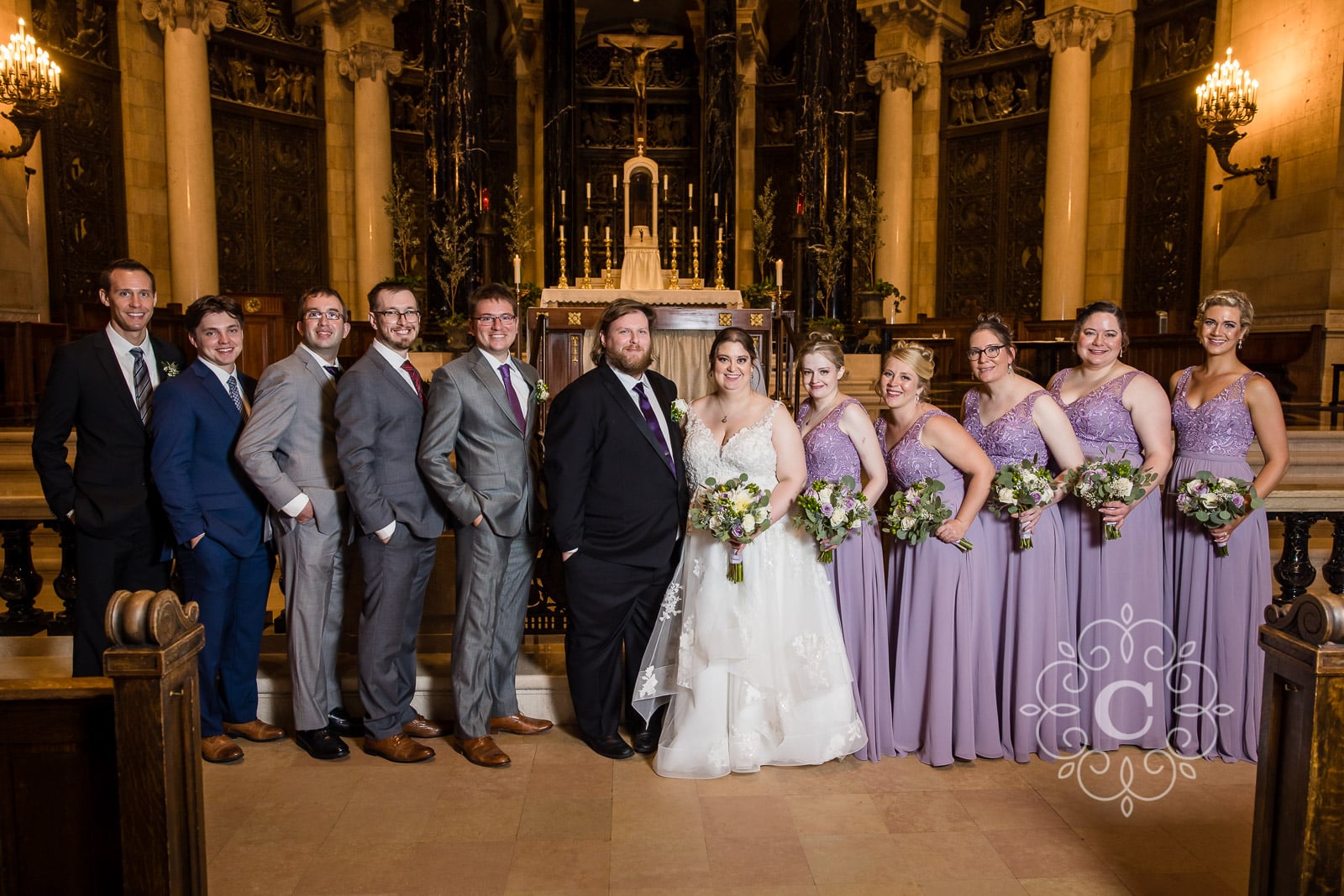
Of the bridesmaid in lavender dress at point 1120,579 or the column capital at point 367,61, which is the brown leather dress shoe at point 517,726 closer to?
the bridesmaid in lavender dress at point 1120,579

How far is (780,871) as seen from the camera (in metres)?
2.91

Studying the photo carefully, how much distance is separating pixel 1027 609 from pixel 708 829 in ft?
5.40

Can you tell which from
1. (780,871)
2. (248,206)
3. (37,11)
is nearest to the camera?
(780,871)

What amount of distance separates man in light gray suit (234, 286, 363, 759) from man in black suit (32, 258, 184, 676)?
492 millimetres

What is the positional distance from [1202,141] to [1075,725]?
37.6 ft

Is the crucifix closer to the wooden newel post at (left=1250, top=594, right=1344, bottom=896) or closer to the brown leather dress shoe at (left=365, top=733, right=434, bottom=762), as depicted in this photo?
the brown leather dress shoe at (left=365, top=733, right=434, bottom=762)

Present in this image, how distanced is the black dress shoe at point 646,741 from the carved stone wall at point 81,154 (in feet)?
35.3

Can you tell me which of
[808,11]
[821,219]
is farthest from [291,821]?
[808,11]

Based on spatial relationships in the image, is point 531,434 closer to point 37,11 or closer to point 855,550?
point 855,550

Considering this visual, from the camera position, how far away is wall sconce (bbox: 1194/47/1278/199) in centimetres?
1039

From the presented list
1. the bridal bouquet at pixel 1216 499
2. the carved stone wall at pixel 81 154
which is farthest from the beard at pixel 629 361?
the carved stone wall at pixel 81 154

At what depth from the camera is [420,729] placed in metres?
3.98

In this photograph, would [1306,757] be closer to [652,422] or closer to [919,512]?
[919,512]

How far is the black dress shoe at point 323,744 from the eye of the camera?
3.73 meters
